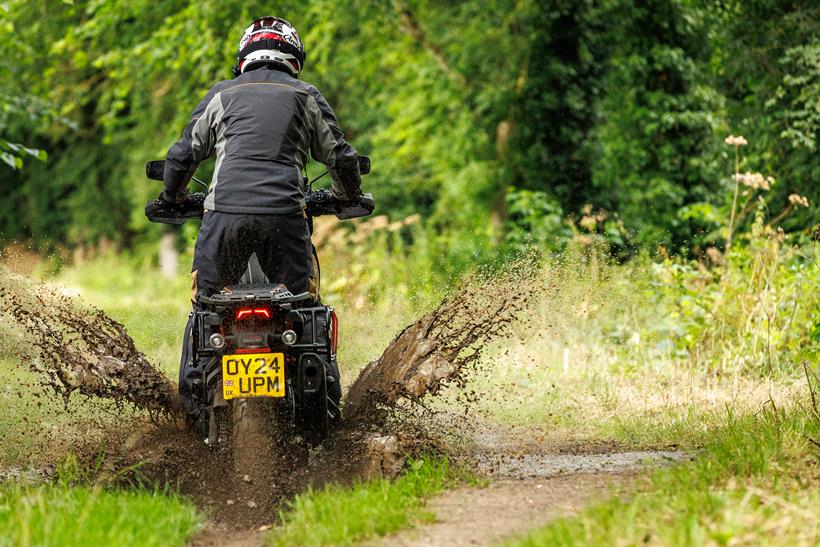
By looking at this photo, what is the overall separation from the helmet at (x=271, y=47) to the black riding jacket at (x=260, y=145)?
3.4 inches

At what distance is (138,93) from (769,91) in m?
14.6

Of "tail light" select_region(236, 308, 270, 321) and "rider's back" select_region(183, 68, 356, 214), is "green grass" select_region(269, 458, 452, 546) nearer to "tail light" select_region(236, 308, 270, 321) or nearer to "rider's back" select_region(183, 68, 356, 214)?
"tail light" select_region(236, 308, 270, 321)

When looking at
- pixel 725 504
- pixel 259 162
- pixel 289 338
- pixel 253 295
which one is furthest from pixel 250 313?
pixel 725 504

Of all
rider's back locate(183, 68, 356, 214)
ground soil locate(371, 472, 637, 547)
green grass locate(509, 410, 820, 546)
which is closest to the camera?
green grass locate(509, 410, 820, 546)

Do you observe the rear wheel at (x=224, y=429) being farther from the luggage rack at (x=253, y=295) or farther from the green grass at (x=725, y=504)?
the green grass at (x=725, y=504)

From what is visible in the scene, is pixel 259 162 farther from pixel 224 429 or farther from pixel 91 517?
pixel 91 517

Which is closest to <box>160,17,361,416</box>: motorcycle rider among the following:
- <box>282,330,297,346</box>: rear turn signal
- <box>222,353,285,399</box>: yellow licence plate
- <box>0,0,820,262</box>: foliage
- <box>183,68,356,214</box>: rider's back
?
<box>183,68,356,214</box>: rider's back

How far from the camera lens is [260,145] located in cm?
530

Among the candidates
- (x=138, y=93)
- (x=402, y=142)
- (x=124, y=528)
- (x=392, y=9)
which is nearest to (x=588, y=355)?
(x=124, y=528)

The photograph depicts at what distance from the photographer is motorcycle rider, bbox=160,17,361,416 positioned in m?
5.25

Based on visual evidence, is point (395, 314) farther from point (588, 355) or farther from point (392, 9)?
point (392, 9)

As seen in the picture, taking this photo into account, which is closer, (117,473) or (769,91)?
(117,473)

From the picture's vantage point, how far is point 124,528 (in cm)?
438

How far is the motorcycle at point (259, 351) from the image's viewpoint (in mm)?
5086
